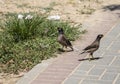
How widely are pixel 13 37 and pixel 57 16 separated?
7.66ft

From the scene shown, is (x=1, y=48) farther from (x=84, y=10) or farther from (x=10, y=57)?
(x=84, y=10)

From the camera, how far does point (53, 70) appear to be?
7473mm

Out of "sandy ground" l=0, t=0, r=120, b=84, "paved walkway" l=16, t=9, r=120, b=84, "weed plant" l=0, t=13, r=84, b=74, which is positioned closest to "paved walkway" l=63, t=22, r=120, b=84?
"paved walkway" l=16, t=9, r=120, b=84

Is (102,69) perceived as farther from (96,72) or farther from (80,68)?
(80,68)

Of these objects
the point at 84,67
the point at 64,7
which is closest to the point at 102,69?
the point at 84,67

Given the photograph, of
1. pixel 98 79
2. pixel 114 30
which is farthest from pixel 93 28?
pixel 98 79

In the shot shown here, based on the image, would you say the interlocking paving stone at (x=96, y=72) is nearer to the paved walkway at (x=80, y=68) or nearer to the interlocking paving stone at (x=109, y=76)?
the paved walkway at (x=80, y=68)

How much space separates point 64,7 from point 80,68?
5.17 m

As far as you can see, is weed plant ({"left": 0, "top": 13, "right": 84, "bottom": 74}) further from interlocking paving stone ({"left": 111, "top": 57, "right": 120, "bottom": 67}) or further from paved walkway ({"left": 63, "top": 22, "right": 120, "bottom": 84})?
interlocking paving stone ({"left": 111, "top": 57, "right": 120, "bottom": 67})

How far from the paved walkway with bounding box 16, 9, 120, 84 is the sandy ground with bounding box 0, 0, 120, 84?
2.28 meters

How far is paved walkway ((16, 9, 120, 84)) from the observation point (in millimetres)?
6973

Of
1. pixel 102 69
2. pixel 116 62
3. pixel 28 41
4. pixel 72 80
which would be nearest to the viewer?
pixel 72 80

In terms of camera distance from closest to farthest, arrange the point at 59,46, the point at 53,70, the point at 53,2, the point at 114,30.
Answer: the point at 53,70 < the point at 59,46 < the point at 114,30 < the point at 53,2

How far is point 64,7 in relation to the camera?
1250 cm
